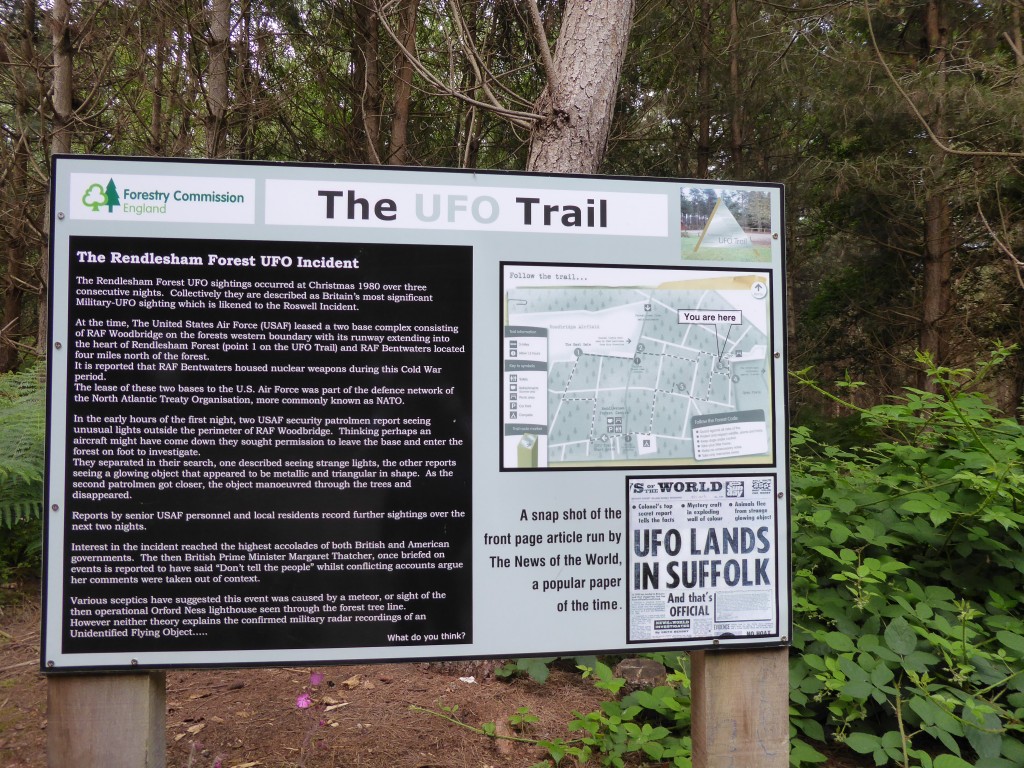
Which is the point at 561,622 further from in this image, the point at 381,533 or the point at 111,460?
the point at 111,460

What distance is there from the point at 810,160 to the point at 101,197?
35.9ft

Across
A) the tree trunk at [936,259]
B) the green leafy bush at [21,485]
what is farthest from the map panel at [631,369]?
the tree trunk at [936,259]

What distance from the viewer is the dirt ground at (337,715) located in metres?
2.76

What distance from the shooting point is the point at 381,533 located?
80.7 inches

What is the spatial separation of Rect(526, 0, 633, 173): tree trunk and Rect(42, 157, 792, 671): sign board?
5.18 feet

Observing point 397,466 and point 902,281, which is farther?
point 902,281

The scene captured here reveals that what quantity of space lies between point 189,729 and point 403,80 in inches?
301

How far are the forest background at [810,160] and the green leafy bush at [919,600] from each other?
0.05 feet

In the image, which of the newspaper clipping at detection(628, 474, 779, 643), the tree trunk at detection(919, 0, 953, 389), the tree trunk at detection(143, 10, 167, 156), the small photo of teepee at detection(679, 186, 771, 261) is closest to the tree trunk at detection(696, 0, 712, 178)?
the tree trunk at detection(919, 0, 953, 389)

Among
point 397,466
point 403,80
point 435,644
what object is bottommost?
point 435,644

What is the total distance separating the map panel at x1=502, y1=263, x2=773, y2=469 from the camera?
7.06ft

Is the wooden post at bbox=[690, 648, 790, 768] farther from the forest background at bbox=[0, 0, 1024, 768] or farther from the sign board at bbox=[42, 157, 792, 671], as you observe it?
the forest background at bbox=[0, 0, 1024, 768]

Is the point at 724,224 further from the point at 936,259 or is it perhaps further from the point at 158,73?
the point at 936,259

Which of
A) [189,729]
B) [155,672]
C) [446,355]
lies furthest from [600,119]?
[189,729]
